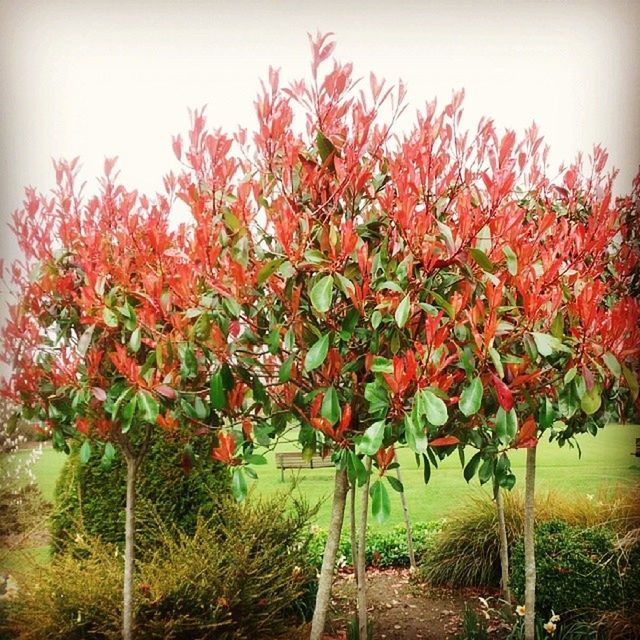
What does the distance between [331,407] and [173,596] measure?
879 millimetres

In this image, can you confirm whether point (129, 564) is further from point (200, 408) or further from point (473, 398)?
point (473, 398)

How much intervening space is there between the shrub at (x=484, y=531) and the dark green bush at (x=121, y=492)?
1025 mm

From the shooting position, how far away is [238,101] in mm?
1737

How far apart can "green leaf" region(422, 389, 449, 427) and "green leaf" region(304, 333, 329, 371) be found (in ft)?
0.67

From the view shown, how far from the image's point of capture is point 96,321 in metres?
1.56

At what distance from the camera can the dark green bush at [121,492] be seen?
2.11 meters

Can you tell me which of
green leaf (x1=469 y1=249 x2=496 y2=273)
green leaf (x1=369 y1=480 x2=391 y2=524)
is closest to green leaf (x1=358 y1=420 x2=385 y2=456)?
green leaf (x1=369 y1=480 x2=391 y2=524)

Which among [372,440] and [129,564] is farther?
[129,564]

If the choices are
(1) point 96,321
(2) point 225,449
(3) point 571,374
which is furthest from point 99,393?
(3) point 571,374

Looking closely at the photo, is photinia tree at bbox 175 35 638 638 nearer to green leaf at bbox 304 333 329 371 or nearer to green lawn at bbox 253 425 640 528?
green leaf at bbox 304 333 329 371

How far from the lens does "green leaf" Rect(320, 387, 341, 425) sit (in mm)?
1224

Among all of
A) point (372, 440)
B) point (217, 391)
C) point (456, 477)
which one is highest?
point (217, 391)

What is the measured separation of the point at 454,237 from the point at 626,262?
873mm

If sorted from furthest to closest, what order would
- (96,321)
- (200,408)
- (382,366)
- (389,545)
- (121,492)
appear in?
(389,545) < (121,492) < (96,321) < (200,408) < (382,366)
